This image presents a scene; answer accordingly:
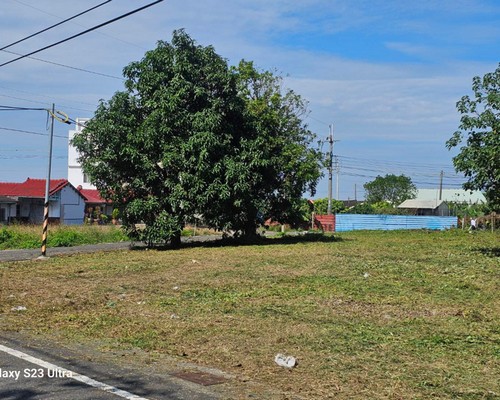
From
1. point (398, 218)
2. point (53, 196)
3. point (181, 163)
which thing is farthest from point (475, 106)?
point (53, 196)

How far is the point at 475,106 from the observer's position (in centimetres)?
1972

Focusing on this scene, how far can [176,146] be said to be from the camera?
25.9 m

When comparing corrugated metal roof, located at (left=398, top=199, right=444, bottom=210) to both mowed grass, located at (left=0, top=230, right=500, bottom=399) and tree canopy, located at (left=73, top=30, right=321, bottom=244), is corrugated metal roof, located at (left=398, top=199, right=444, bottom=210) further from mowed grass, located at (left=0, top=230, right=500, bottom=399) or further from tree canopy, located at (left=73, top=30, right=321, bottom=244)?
mowed grass, located at (left=0, top=230, right=500, bottom=399)

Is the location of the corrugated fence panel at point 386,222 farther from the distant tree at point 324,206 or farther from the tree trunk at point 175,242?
the tree trunk at point 175,242

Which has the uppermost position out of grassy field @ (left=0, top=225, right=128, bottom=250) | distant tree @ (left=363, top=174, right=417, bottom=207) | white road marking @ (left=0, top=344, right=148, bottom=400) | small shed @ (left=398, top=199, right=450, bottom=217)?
distant tree @ (left=363, top=174, right=417, bottom=207)

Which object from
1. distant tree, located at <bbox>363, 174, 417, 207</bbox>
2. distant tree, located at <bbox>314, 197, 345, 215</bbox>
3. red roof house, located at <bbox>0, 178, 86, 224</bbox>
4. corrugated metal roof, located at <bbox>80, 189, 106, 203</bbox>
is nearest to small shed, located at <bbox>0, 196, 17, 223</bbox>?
red roof house, located at <bbox>0, 178, 86, 224</bbox>

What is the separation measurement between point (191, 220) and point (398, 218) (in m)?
33.0

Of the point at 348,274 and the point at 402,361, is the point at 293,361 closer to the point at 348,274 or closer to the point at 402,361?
the point at 402,361

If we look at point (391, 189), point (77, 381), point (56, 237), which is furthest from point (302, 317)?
point (391, 189)

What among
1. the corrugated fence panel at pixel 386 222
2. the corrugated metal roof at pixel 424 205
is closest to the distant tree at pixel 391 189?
the corrugated metal roof at pixel 424 205

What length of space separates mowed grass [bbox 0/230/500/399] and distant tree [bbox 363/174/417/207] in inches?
3395

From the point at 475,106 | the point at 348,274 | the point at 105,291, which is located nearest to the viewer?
the point at 105,291

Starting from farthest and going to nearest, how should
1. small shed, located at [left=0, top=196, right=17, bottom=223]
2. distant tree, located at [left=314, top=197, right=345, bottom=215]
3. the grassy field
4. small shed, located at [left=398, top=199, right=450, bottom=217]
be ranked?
1. small shed, located at [left=398, top=199, right=450, bottom=217]
2. distant tree, located at [left=314, top=197, right=345, bottom=215]
3. small shed, located at [left=0, top=196, right=17, bottom=223]
4. the grassy field

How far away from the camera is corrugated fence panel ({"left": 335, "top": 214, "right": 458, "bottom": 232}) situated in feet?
177
